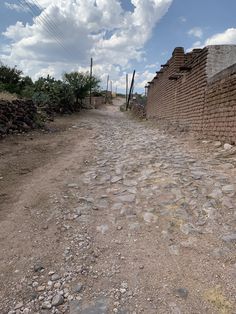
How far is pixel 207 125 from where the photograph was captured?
289 inches

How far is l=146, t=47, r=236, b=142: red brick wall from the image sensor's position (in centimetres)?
613

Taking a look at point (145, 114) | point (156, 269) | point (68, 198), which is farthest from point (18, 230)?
point (145, 114)

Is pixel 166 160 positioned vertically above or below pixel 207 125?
below

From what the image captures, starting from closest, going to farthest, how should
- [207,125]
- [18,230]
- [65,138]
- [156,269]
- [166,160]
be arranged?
1. [156,269]
2. [18,230]
3. [166,160]
4. [207,125]
5. [65,138]

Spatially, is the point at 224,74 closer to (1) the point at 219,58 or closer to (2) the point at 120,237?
(1) the point at 219,58

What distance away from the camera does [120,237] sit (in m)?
Answer: 3.07

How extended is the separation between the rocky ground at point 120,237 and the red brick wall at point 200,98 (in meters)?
0.94

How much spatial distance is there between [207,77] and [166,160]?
10.1ft

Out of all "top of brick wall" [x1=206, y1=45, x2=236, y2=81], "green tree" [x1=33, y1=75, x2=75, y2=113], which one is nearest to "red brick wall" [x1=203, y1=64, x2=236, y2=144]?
"top of brick wall" [x1=206, y1=45, x2=236, y2=81]

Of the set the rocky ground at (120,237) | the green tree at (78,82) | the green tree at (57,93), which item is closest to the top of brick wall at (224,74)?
the rocky ground at (120,237)

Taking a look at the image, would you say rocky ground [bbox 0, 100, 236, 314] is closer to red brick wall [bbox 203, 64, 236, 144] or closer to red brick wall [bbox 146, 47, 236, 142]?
red brick wall [bbox 203, 64, 236, 144]

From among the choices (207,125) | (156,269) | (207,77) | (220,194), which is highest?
(207,77)

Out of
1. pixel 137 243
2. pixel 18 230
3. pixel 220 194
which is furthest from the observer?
pixel 220 194

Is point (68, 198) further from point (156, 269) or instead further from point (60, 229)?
point (156, 269)
